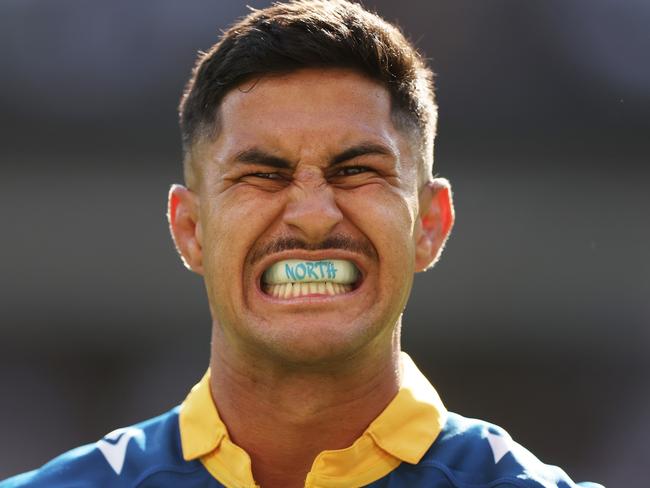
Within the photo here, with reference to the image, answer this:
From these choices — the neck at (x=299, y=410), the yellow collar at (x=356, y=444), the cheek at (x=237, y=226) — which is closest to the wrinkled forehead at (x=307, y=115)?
the cheek at (x=237, y=226)

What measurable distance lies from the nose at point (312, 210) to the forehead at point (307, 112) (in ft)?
0.29

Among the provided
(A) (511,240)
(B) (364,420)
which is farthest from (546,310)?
(B) (364,420)

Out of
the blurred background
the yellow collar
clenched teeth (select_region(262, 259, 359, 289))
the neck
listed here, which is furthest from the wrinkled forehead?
the blurred background

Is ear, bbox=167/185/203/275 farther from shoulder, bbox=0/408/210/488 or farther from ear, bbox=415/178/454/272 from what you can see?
ear, bbox=415/178/454/272

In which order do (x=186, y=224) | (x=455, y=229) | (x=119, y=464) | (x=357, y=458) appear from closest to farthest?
(x=357, y=458)
(x=119, y=464)
(x=186, y=224)
(x=455, y=229)

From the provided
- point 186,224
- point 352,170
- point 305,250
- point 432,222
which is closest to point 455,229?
point 432,222

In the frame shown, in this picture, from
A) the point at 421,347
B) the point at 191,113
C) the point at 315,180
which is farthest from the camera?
the point at 421,347

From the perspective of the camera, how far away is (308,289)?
238 cm

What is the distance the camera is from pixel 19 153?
734 centimetres

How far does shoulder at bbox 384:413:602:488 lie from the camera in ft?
7.84

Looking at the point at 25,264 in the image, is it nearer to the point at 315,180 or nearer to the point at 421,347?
the point at 421,347

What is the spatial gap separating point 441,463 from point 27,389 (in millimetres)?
5419

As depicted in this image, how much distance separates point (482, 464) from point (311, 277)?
0.58 meters

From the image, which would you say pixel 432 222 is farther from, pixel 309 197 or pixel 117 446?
pixel 117 446
